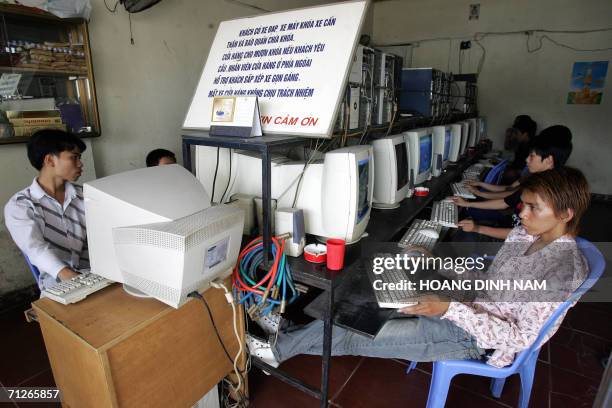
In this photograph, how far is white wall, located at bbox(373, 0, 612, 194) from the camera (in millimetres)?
4926

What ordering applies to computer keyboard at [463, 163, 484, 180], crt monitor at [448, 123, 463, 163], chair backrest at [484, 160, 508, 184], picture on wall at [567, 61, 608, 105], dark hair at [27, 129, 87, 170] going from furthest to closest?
picture on wall at [567, 61, 608, 105] → computer keyboard at [463, 163, 484, 180] → crt monitor at [448, 123, 463, 163] → chair backrest at [484, 160, 508, 184] → dark hair at [27, 129, 87, 170]

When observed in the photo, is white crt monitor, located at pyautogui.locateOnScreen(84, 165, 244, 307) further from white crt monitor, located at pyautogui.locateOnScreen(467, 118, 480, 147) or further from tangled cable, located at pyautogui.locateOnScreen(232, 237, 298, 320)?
white crt monitor, located at pyautogui.locateOnScreen(467, 118, 480, 147)

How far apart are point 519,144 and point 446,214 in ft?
8.09

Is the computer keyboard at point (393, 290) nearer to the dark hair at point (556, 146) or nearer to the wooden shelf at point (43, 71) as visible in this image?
the dark hair at point (556, 146)

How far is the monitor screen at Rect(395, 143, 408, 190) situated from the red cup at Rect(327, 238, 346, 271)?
0.83 meters

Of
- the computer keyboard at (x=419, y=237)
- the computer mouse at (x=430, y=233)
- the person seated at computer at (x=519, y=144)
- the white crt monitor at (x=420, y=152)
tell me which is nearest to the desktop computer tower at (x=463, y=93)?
the person seated at computer at (x=519, y=144)

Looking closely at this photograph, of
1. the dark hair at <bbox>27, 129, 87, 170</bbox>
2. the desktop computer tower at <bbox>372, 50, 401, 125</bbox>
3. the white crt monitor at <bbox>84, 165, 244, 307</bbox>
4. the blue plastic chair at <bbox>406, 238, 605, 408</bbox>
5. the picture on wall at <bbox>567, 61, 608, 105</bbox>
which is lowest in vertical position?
the blue plastic chair at <bbox>406, 238, 605, 408</bbox>

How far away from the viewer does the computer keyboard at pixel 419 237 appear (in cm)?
170

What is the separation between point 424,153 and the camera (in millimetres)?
2418

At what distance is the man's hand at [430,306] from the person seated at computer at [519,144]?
2.17 m

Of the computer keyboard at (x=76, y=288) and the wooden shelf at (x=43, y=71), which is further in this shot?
the wooden shelf at (x=43, y=71)

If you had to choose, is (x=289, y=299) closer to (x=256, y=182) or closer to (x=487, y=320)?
(x=256, y=182)

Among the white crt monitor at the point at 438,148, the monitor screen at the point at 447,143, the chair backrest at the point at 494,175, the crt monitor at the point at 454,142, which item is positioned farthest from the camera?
the crt monitor at the point at 454,142

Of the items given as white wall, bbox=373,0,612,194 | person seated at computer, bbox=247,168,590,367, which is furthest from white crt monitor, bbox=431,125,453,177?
white wall, bbox=373,0,612,194
